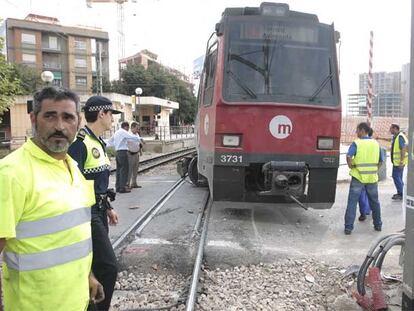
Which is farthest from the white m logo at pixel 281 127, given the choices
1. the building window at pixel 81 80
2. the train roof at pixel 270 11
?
the building window at pixel 81 80

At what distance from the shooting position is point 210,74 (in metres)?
7.77

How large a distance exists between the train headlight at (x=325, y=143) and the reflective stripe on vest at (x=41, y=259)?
5.42 m

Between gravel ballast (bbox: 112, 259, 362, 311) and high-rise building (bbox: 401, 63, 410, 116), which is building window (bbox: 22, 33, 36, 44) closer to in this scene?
high-rise building (bbox: 401, 63, 410, 116)

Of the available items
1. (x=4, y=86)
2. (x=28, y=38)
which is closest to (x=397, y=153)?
(x=4, y=86)

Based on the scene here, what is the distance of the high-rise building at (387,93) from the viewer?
32.5 m

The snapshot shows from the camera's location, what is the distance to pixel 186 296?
435 centimetres

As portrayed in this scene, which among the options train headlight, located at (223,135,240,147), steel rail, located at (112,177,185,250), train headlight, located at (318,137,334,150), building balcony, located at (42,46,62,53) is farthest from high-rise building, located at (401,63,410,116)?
building balcony, located at (42,46,62,53)

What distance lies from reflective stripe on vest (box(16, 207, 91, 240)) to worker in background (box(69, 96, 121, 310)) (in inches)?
45.8

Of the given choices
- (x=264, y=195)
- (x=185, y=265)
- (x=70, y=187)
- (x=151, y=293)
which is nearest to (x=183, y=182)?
(x=264, y=195)

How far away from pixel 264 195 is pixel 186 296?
9.75 ft

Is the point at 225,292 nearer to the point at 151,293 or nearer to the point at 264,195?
the point at 151,293

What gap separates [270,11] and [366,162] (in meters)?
2.79

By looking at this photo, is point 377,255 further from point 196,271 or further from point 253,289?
point 196,271

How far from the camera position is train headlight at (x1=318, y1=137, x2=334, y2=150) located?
7012 mm
